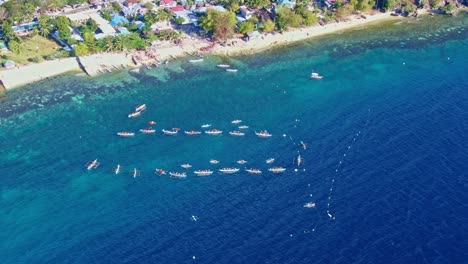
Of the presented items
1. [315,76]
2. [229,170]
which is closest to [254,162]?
[229,170]

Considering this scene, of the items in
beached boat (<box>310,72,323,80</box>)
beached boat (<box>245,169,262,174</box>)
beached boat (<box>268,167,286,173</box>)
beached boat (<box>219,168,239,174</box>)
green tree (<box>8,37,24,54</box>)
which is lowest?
beached boat (<box>268,167,286,173</box>)

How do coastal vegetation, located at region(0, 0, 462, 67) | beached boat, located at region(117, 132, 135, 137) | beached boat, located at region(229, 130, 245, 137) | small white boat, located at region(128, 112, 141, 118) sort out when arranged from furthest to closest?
coastal vegetation, located at region(0, 0, 462, 67)
small white boat, located at region(128, 112, 141, 118)
beached boat, located at region(117, 132, 135, 137)
beached boat, located at region(229, 130, 245, 137)

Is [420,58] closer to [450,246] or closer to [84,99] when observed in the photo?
[450,246]

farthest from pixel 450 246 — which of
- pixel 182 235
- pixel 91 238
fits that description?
pixel 91 238

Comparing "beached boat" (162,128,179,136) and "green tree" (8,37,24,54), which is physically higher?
"green tree" (8,37,24,54)

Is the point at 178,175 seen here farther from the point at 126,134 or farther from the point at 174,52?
the point at 174,52

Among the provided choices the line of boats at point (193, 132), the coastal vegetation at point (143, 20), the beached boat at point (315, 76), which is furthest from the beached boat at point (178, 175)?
the coastal vegetation at point (143, 20)

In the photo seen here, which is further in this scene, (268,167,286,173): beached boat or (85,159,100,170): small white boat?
(85,159,100,170): small white boat

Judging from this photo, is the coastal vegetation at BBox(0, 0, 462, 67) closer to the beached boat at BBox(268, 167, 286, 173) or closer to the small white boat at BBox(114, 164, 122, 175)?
the small white boat at BBox(114, 164, 122, 175)

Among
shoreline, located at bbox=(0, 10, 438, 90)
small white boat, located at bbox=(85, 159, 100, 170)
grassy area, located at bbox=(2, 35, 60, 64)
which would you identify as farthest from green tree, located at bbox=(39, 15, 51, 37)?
small white boat, located at bbox=(85, 159, 100, 170)
